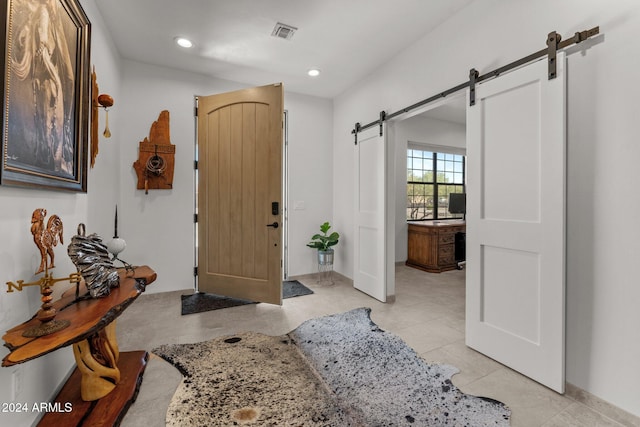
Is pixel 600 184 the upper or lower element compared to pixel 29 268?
upper

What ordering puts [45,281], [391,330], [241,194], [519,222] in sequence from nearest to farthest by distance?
[45,281], [519,222], [391,330], [241,194]

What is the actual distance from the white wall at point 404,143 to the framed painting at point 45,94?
174 inches

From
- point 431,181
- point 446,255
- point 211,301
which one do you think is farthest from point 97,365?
point 431,181

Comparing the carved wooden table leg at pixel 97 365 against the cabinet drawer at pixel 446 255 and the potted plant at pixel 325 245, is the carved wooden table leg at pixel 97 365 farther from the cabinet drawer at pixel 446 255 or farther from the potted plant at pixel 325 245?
the cabinet drawer at pixel 446 255

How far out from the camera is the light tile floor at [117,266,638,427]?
61.8 inches

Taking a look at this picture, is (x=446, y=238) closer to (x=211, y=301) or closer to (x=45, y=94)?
(x=211, y=301)

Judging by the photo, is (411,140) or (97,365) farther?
(411,140)

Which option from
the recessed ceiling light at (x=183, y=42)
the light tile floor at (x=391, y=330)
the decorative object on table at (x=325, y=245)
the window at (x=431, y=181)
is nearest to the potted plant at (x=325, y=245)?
the decorative object on table at (x=325, y=245)

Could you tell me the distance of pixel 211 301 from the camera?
327cm

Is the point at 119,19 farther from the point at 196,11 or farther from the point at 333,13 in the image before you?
the point at 333,13

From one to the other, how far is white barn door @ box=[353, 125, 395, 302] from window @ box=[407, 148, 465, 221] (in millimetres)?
2235

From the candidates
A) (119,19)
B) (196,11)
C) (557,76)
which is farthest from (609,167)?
(119,19)

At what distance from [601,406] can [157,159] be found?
13.8 ft

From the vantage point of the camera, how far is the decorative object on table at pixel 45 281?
1.14 meters
